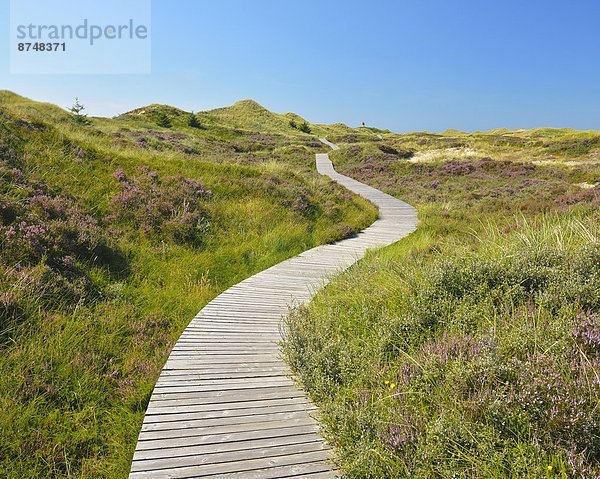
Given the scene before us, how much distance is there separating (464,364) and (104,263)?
19.5 ft

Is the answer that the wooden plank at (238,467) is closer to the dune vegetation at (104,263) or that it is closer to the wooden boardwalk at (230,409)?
the wooden boardwalk at (230,409)

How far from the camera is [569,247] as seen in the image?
4152mm

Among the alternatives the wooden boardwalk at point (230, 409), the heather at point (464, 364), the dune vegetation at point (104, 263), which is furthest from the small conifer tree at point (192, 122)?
the heather at point (464, 364)

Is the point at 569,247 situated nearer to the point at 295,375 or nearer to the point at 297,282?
the point at 295,375

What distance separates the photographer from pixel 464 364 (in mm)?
2602

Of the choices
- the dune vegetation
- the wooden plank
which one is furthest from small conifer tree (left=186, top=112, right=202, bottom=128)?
the wooden plank

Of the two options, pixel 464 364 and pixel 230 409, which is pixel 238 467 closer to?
pixel 230 409

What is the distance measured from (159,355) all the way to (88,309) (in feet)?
4.59

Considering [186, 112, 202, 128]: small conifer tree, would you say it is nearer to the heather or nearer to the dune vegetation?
the dune vegetation

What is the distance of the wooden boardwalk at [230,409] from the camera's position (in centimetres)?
247

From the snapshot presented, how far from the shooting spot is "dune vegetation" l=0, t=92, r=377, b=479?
3.00 m

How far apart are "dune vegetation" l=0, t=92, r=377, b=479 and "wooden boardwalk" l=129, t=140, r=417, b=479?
0.31m

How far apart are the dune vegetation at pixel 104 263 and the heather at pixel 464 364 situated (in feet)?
6.42

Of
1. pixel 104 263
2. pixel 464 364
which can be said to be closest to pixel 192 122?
pixel 104 263
